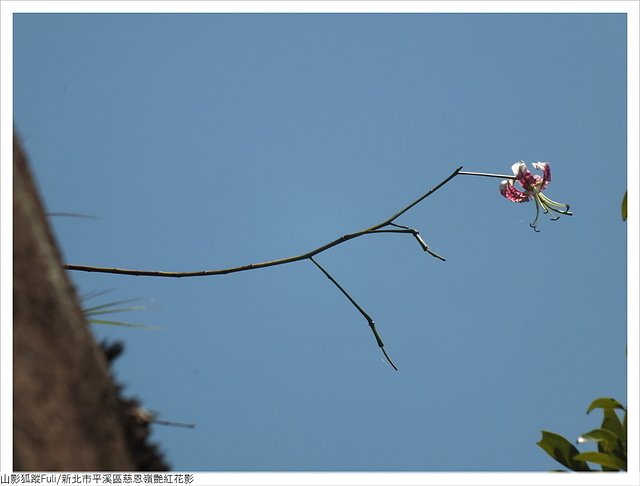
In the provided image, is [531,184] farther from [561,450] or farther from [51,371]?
[51,371]

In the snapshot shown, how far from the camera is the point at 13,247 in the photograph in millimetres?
808

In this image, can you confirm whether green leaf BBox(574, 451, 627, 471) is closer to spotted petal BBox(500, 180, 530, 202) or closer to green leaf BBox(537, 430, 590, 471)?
green leaf BBox(537, 430, 590, 471)

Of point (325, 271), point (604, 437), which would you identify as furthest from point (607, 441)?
point (325, 271)

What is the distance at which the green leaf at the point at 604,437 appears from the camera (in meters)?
2.06

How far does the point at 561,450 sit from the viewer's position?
2205mm

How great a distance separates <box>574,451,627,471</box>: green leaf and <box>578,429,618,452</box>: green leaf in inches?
1.2

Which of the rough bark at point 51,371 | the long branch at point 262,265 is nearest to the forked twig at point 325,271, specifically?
the long branch at point 262,265

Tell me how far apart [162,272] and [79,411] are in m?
1.16

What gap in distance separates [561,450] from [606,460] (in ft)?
0.64

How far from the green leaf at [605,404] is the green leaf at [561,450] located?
0.17 meters

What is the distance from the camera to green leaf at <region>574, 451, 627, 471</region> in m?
2.00

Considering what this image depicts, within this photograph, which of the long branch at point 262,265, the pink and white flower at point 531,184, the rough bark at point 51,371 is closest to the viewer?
the rough bark at point 51,371

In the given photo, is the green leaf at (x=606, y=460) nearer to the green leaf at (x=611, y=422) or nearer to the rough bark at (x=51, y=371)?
the green leaf at (x=611, y=422)

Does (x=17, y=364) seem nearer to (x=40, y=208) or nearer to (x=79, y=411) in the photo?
(x=79, y=411)
